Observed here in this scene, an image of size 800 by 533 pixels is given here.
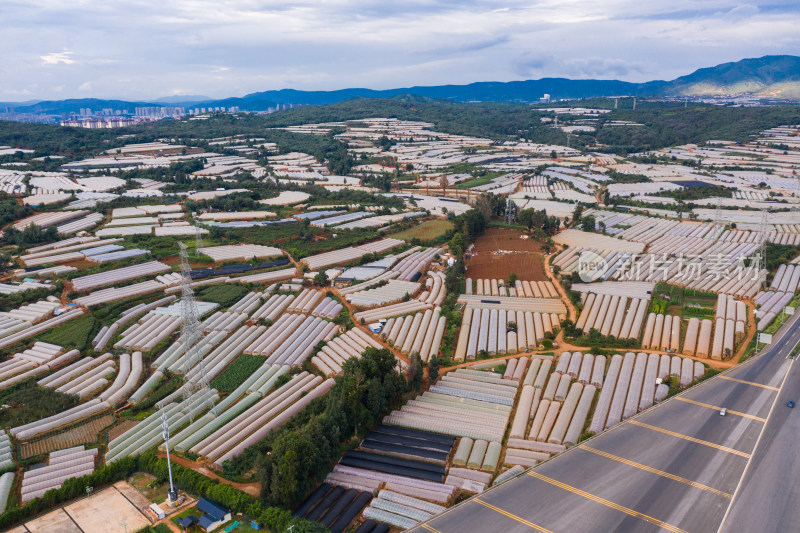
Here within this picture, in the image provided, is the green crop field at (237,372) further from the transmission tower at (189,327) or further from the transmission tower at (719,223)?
the transmission tower at (719,223)

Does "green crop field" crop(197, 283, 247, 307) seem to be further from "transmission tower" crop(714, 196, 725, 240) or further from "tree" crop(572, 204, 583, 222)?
"transmission tower" crop(714, 196, 725, 240)

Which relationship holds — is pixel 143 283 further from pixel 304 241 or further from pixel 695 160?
pixel 695 160

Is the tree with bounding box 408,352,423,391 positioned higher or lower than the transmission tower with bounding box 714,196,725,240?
lower

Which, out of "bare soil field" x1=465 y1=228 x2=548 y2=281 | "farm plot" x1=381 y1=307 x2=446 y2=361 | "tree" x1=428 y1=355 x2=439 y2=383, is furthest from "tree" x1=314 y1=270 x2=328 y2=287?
"tree" x1=428 y1=355 x2=439 y2=383

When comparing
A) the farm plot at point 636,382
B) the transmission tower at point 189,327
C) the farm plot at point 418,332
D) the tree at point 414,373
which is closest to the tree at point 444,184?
the farm plot at point 418,332

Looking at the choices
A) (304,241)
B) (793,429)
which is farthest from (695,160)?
(793,429)

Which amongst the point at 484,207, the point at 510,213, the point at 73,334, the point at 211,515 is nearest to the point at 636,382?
the point at 211,515
